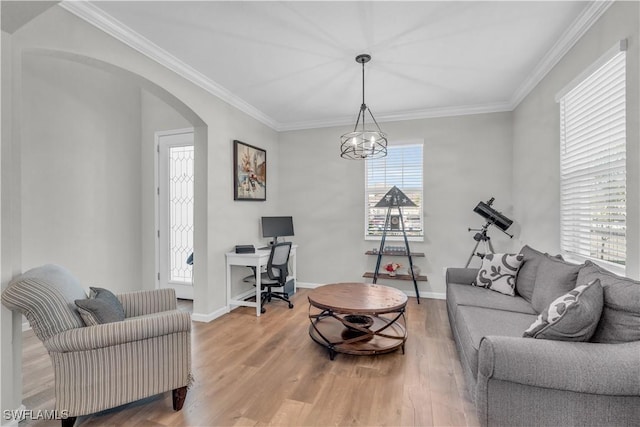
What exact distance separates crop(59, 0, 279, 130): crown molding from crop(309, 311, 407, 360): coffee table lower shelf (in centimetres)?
278

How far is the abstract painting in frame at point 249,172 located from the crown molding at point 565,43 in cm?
346

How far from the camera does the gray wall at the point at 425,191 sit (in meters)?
4.11

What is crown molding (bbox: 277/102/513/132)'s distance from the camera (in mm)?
4043

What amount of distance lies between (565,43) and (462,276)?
230cm

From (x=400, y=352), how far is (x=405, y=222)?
2206 millimetres

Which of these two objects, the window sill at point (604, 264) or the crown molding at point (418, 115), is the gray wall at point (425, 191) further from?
the window sill at point (604, 264)

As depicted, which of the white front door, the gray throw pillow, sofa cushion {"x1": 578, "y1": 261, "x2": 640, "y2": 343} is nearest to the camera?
sofa cushion {"x1": 578, "y1": 261, "x2": 640, "y2": 343}

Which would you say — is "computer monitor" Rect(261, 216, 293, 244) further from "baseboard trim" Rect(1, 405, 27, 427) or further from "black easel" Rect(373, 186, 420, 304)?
"baseboard trim" Rect(1, 405, 27, 427)

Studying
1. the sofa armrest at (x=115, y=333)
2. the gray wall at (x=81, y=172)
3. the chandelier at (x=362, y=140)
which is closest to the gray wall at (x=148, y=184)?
the gray wall at (x=81, y=172)

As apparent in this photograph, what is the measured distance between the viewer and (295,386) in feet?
7.03

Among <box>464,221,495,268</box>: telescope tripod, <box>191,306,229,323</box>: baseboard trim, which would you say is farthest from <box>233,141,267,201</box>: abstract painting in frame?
<box>464,221,495,268</box>: telescope tripod

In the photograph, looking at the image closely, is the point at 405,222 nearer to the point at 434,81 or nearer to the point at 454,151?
the point at 454,151

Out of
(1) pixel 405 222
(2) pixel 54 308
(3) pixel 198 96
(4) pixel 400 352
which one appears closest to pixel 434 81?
(1) pixel 405 222

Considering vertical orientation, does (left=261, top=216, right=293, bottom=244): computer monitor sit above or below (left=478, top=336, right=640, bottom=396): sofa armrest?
above
